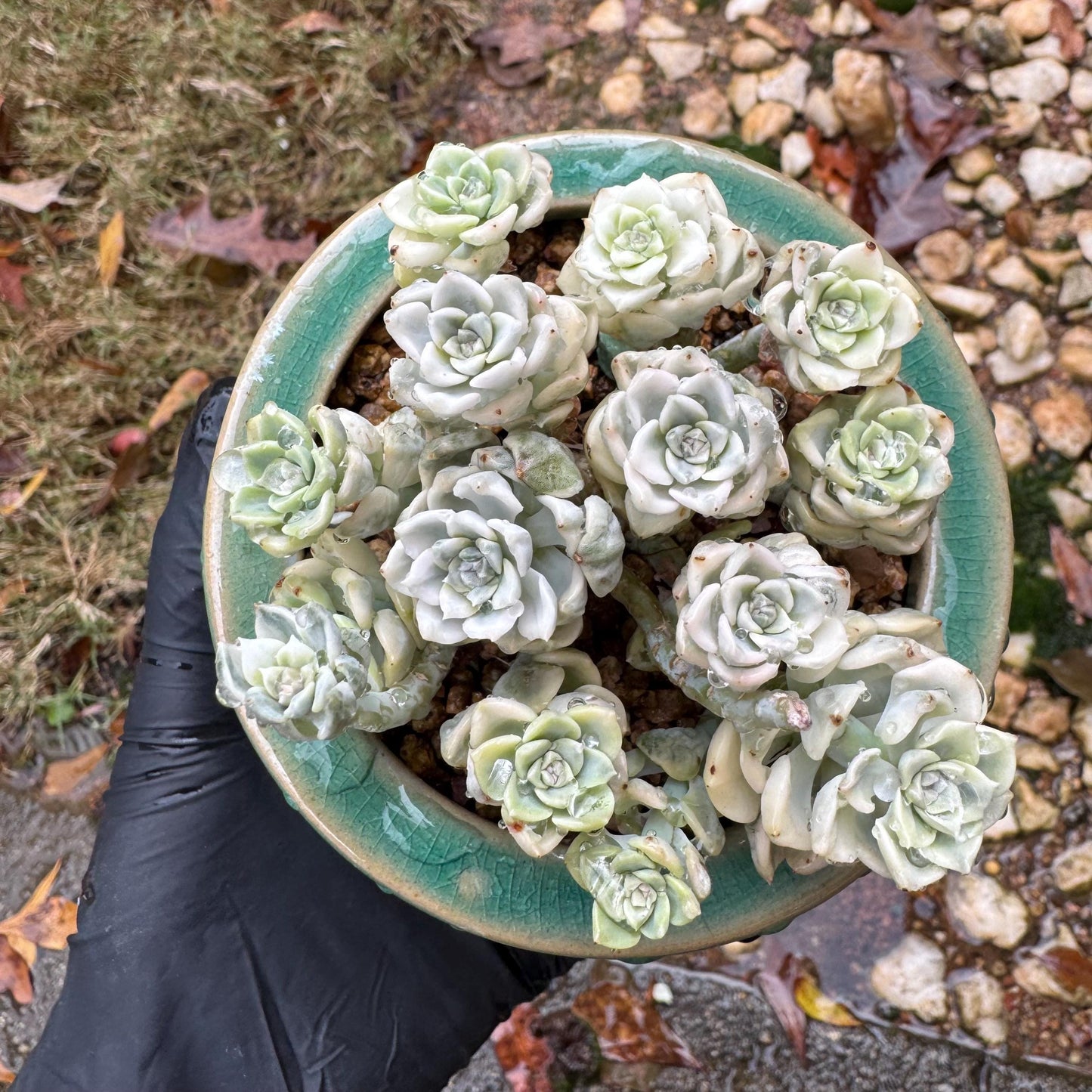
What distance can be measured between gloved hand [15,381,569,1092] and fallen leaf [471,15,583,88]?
891mm

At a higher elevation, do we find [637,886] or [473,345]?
[473,345]

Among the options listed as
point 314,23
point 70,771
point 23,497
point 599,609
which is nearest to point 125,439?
point 23,497

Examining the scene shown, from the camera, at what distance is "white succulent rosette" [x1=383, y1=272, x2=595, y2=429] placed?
0.53 meters

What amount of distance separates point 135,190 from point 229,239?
7.6 inches

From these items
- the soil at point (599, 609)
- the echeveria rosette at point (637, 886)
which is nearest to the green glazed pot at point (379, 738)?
the soil at point (599, 609)

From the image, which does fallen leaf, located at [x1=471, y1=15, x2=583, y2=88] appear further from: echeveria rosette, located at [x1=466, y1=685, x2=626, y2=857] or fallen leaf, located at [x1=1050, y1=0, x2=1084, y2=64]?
echeveria rosette, located at [x1=466, y1=685, x2=626, y2=857]

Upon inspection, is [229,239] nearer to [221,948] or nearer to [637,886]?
[221,948]

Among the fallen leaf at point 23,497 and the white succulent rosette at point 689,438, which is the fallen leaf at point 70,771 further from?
the white succulent rosette at point 689,438

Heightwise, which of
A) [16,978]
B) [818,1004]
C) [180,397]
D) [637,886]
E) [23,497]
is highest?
[637,886]

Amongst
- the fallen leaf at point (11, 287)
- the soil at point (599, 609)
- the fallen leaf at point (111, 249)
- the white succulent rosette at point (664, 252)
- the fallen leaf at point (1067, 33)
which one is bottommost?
the fallen leaf at point (11, 287)

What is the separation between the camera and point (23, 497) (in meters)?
1.59

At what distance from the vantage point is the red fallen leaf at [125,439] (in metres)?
1.59

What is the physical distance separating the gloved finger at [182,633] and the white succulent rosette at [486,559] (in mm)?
668

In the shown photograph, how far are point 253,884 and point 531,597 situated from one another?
0.77m
